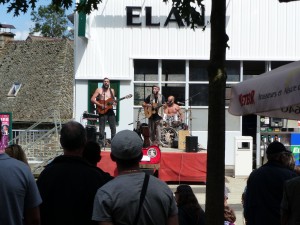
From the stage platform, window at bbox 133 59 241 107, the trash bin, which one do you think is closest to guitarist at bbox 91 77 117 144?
the stage platform

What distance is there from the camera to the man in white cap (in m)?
3.46

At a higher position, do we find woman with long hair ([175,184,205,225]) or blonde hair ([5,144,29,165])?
blonde hair ([5,144,29,165])

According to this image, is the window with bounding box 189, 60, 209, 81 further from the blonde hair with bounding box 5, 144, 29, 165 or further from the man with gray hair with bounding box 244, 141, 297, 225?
the blonde hair with bounding box 5, 144, 29, 165

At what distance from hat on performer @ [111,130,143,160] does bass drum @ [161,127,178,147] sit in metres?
13.2

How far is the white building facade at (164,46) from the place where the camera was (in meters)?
19.6

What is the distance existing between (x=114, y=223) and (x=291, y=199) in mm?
1870

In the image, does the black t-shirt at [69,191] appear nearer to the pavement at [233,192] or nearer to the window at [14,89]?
the pavement at [233,192]

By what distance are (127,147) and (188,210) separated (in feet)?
5.18

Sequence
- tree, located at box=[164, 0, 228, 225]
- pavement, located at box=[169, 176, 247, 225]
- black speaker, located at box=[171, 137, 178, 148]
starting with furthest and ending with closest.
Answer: black speaker, located at box=[171, 137, 178, 148] < pavement, located at box=[169, 176, 247, 225] < tree, located at box=[164, 0, 228, 225]

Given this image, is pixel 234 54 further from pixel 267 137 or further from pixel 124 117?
pixel 124 117

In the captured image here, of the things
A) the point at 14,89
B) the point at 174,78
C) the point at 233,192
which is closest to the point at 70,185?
the point at 233,192

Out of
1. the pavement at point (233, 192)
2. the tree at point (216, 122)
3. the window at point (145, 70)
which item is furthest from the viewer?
the window at point (145, 70)

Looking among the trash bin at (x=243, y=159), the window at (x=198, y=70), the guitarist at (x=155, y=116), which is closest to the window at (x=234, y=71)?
the window at (x=198, y=70)

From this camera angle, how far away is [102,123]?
15992 mm
